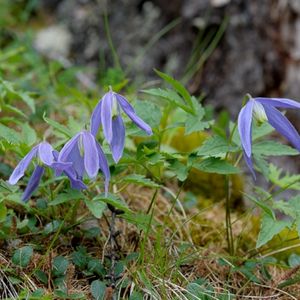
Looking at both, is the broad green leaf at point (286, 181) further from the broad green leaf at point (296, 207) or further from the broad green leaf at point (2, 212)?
the broad green leaf at point (2, 212)

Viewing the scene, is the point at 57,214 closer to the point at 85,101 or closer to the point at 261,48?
the point at 85,101

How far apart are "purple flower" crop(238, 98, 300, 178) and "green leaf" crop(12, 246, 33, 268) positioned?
67 centimetres

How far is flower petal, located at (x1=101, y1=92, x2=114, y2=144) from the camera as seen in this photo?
1.49 m

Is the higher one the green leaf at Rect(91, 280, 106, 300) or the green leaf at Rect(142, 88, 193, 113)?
the green leaf at Rect(142, 88, 193, 113)

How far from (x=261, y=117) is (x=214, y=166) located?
0.26 m

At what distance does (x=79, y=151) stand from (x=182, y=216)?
2.56 ft

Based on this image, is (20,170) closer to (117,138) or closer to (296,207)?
(117,138)

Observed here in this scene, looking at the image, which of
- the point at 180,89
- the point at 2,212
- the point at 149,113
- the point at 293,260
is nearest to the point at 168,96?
the point at 180,89

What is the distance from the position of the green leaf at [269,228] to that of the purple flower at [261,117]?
188 mm

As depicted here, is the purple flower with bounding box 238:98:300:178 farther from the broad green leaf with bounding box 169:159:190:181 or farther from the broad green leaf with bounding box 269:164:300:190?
the broad green leaf with bounding box 269:164:300:190

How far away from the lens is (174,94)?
5.92 ft

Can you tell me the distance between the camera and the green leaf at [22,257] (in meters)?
1.66

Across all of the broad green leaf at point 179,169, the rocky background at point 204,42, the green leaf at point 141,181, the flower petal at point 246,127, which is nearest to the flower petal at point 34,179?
the green leaf at point 141,181

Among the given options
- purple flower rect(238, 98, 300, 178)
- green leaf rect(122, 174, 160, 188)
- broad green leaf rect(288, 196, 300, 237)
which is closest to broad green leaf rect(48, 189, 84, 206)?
green leaf rect(122, 174, 160, 188)
